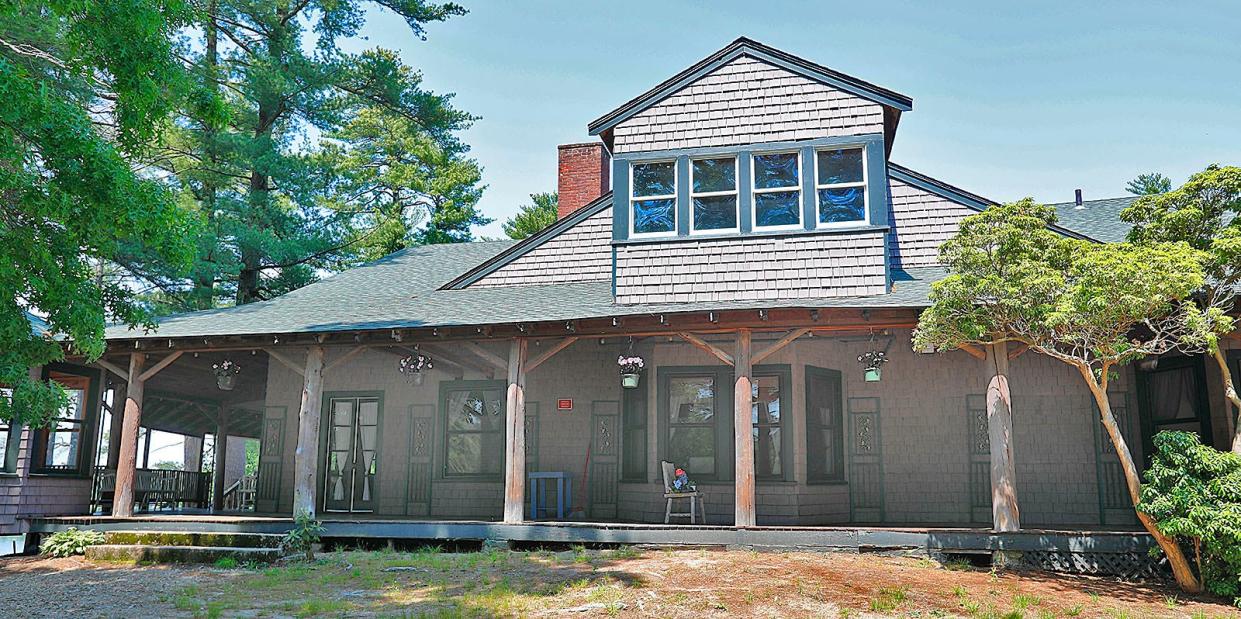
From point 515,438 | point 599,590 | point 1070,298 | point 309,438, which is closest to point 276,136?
point 309,438

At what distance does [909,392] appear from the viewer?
12.9 metres

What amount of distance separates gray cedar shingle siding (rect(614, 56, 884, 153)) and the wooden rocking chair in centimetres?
448

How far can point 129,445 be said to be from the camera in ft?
41.0

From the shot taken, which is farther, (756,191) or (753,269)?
(756,191)

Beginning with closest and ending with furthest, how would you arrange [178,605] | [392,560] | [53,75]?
1. [178,605]
2. [392,560]
3. [53,75]

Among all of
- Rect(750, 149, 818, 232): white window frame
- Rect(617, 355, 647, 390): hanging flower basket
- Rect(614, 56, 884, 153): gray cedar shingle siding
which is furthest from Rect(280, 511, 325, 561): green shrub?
Rect(750, 149, 818, 232): white window frame

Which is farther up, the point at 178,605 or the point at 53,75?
the point at 53,75

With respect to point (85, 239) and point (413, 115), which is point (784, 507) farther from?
point (413, 115)

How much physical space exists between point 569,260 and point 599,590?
688 cm

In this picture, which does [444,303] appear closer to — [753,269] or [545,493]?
[545,493]

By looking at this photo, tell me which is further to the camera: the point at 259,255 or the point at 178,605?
the point at 259,255

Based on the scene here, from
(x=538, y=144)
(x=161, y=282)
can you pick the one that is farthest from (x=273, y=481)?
(x=538, y=144)

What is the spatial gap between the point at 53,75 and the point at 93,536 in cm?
1024

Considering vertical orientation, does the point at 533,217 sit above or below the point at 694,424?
above
